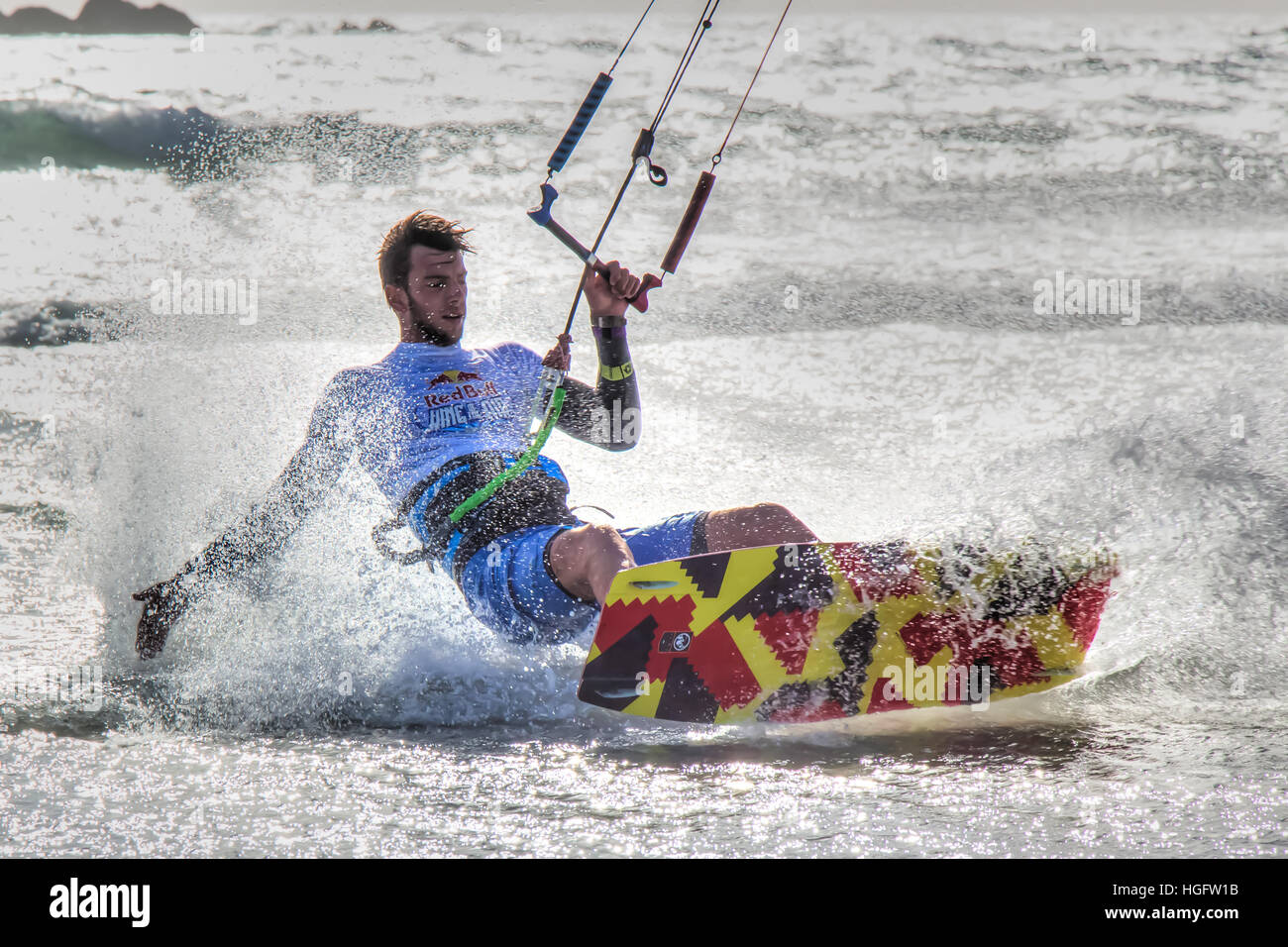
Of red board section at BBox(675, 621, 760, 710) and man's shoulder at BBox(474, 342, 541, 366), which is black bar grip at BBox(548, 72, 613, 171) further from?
red board section at BBox(675, 621, 760, 710)

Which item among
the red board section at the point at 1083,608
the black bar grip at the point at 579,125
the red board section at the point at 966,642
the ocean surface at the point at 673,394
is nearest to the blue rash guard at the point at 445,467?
the ocean surface at the point at 673,394

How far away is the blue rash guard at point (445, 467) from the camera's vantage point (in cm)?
287

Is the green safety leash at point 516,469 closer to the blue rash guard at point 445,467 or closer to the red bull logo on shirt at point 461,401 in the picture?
the blue rash guard at point 445,467

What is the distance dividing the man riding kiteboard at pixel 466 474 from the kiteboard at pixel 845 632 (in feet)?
0.64

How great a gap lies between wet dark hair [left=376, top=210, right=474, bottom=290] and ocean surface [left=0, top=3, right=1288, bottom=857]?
748mm

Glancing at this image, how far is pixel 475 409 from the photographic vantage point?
10.4ft

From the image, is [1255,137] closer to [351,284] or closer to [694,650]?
[351,284]

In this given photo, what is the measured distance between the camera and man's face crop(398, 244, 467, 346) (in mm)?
3221

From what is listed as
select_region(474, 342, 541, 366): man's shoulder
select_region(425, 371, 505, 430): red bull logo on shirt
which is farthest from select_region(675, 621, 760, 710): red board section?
select_region(474, 342, 541, 366): man's shoulder

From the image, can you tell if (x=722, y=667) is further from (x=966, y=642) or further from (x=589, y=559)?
(x=966, y=642)

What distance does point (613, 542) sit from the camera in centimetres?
276

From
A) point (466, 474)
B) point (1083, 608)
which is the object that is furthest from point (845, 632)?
point (466, 474)
